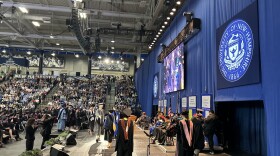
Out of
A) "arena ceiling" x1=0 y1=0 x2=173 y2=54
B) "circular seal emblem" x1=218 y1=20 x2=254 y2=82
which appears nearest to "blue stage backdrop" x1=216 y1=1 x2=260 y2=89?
"circular seal emblem" x1=218 y1=20 x2=254 y2=82

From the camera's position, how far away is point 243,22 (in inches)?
264

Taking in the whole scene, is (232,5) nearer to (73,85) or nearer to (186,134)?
(186,134)

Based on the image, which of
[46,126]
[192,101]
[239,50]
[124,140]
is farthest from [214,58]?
[46,126]

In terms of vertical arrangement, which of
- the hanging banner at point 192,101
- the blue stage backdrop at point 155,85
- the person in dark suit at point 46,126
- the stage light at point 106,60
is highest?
the stage light at point 106,60

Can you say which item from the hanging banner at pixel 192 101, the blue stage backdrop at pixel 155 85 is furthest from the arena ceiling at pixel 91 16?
the hanging banner at pixel 192 101

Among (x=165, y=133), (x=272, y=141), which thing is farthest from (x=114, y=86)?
(x=272, y=141)

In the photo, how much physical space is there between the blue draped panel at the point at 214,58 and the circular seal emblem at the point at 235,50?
37 centimetres

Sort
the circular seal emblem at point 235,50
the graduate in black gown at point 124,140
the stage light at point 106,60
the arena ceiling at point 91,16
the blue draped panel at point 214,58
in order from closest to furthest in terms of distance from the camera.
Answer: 1. the blue draped panel at point 214,58
2. the graduate in black gown at point 124,140
3. the circular seal emblem at point 235,50
4. the arena ceiling at point 91,16
5. the stage light at point 106,60

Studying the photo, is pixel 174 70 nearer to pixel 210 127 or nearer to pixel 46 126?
pixel 210 127

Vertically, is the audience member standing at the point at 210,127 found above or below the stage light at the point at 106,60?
below

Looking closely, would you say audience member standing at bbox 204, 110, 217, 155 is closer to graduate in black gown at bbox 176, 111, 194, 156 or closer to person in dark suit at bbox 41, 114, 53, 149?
graduate in black gown at bbox 176, 111, 194, 156

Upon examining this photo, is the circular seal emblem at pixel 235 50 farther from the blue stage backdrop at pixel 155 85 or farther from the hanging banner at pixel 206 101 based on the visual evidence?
the blue stage backdrop at pixel 155 85

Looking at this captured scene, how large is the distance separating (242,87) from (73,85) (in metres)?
22.9

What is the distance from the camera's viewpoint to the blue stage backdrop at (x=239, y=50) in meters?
6.13
